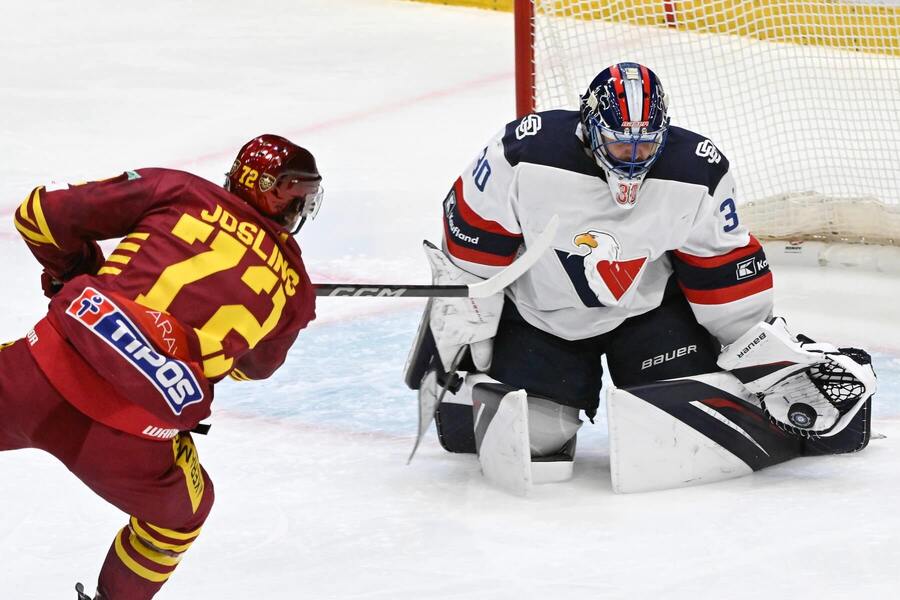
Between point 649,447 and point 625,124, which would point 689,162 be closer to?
point 625,124

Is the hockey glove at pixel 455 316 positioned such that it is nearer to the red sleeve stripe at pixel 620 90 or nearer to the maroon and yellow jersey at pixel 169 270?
the red sleeve stripe at pixel 620 90

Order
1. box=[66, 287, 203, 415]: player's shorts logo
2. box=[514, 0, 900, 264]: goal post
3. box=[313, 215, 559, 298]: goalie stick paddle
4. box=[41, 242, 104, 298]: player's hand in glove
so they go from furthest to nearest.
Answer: box=[514, 0, 900, 264]: goal post
box=[313, 215, 559, 298]: goalie stick paddle
box=[41, 242, 104, 298]: player's hand in glove
box=[66, 287, 203, 415]: player's shorts logo

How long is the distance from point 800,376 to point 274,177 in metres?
1.35

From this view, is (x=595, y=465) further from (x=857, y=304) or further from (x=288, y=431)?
(x=857, y=304)

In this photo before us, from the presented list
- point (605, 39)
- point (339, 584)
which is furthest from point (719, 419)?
point (605, 39)

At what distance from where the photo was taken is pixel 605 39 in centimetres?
478

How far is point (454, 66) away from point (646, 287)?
408cm

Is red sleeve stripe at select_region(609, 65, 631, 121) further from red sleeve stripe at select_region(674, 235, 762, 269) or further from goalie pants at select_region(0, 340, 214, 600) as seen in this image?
goalie pants at select_region(0, 340, 214, 600)

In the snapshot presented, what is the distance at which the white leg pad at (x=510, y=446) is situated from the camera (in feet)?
9.52

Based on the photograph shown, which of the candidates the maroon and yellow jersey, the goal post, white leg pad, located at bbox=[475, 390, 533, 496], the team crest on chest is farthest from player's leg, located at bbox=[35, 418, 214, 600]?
the goal post

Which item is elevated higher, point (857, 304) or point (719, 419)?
point (719, 419)

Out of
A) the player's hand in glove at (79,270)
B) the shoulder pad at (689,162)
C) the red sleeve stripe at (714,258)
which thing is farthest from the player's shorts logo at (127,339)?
the red sleeve stripe at (714,258)

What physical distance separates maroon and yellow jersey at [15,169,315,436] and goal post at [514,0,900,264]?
2.10 metres

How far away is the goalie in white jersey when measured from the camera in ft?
9.43
